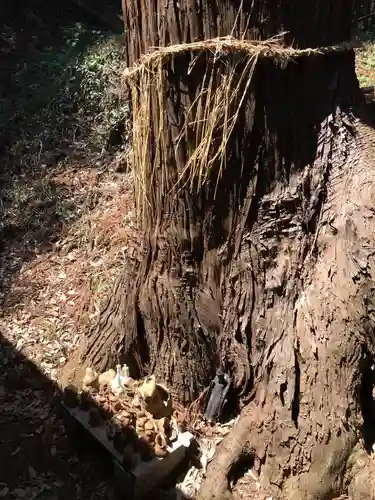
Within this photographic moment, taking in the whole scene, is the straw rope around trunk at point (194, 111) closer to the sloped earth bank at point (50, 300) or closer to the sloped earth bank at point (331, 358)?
the sloped earth bank at point (331, 358)

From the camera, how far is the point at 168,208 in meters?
3.28

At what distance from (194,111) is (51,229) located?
2427 mm

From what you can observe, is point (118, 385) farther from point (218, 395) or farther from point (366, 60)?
point (366, 60)

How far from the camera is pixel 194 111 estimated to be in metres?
2.99

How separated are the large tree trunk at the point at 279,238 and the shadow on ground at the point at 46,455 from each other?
0.57m

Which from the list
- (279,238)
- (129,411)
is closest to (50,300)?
(129,411)

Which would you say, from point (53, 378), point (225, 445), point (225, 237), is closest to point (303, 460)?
point (225, 445)

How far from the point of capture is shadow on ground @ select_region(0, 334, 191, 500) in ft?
11.0

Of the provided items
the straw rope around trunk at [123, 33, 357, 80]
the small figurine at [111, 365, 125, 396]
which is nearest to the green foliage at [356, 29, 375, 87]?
the straw rope around trunk at [123, 33, 357, 80]

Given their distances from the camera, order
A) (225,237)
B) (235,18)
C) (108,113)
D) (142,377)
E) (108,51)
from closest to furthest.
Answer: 1. (235,18)
2. (225,237)
3. (142,377)
4. (108,113)
5. (108,51)

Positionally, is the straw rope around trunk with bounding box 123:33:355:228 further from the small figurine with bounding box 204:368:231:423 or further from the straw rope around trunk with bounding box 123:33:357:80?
the small figurine with bounding box 204:368:231:423

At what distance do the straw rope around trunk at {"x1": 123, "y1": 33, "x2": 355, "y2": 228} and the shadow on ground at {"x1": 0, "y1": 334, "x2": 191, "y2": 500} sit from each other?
1199 mm

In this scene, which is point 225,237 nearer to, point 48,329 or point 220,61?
point 220,61

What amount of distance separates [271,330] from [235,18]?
1.40 metres
